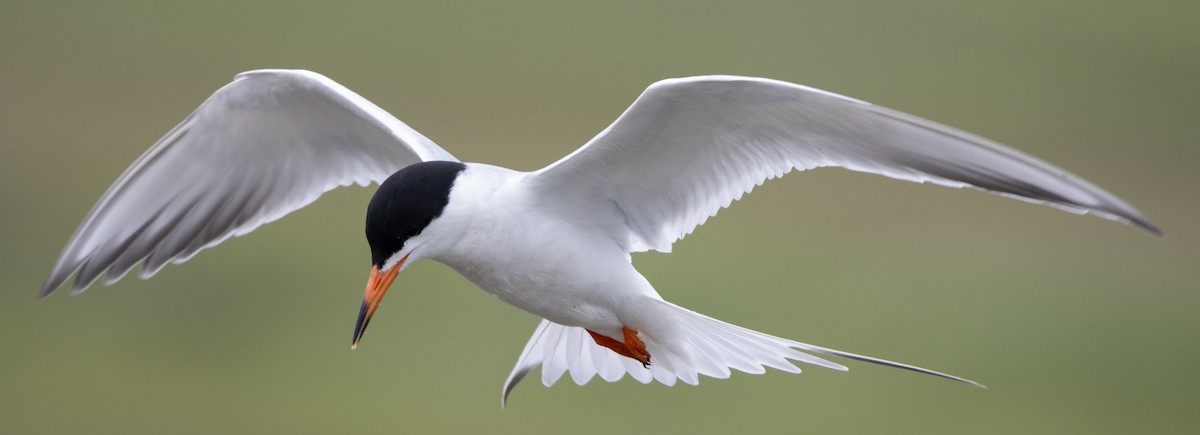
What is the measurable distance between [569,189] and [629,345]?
0.39 m

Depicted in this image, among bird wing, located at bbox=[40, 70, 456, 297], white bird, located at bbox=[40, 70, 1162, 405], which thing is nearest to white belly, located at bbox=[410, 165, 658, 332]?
white bird, located at bbox=[40, 70, 1162, 405]

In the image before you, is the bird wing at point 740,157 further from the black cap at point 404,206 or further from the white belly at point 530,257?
the black cap at point 404,206

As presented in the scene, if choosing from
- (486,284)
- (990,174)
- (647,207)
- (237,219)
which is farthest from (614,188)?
(237,219)

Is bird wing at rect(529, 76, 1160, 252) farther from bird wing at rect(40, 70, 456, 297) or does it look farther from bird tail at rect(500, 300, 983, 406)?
bird wing at rect(40, 70, 456, 297)

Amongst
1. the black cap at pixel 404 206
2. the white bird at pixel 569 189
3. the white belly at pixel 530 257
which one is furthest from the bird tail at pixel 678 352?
the black cap at pixel 404 206

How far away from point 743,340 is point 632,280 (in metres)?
0.25

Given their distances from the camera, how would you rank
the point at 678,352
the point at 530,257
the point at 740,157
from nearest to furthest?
the point at 530,257 → the point at 740,157 → the point at 678,352

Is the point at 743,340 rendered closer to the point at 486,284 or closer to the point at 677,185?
the point at 677,185

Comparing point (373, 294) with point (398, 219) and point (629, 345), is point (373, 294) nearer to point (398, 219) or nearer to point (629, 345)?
point (398, 219)

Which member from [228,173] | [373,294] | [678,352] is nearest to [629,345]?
[678,352]

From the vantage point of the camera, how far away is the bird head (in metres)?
2.33

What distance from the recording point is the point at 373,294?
2.35 metres

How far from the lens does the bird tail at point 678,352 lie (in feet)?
8.53

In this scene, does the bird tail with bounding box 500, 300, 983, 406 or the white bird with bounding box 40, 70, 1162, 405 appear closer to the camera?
the white bird with bounding box 40, 70, 1162, 405
